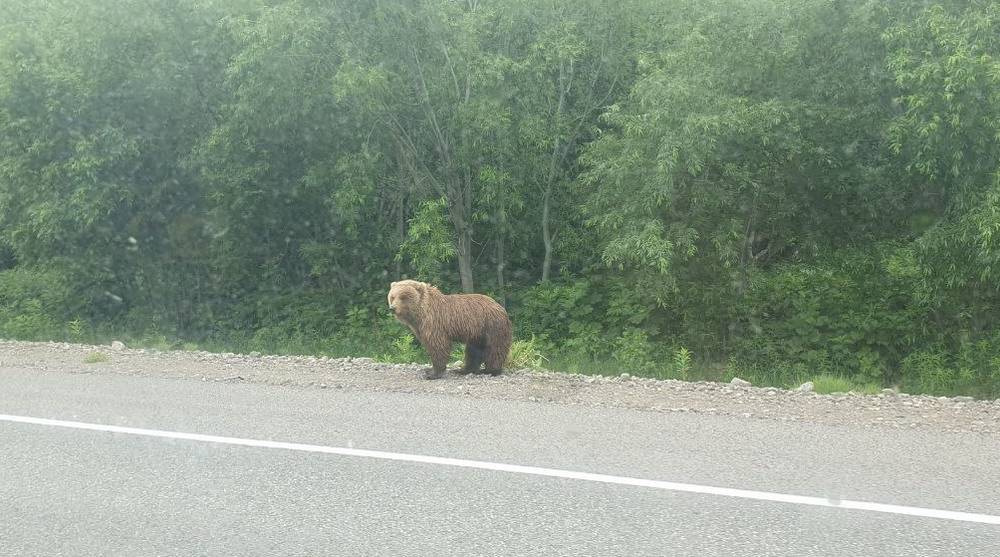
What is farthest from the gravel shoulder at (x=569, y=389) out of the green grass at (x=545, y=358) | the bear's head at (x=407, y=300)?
the green grass at (x=545, y=358)

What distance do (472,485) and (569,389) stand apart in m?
3.61

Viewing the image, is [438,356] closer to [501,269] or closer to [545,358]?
[545,358]

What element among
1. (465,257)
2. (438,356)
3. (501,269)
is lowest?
(501,269)

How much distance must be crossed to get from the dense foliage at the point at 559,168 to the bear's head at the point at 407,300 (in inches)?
198

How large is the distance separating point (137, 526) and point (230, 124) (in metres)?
14.8

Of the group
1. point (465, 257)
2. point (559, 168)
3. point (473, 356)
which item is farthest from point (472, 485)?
point (465, 257)

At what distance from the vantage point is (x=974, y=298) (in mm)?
14875

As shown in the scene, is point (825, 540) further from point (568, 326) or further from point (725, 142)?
point (568, 326)

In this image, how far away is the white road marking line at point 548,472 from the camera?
5137 millimetres

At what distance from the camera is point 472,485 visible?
578 centimetres

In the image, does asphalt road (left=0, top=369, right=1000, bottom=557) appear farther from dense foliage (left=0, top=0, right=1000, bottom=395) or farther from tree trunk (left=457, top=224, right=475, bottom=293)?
tree trunk (left=457, top=224, right=475, bottom=293)

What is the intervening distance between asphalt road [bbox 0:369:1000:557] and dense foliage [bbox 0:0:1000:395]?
6.55 meters

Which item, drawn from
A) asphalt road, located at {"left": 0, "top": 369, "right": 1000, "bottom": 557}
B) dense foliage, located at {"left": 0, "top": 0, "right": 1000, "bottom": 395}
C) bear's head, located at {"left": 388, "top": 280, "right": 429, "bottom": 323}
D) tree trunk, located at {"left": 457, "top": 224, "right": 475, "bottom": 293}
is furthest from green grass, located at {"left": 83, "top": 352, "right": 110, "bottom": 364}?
tree trunk, located at {"left": 457, "top": 224, "right": 475, "bottom": 293}

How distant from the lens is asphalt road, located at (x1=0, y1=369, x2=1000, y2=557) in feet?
15.7
